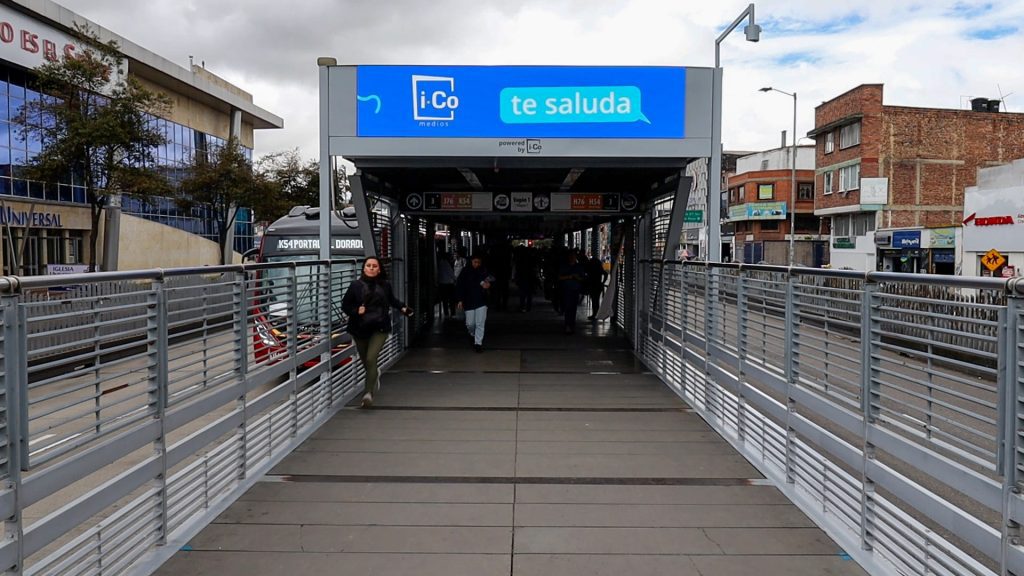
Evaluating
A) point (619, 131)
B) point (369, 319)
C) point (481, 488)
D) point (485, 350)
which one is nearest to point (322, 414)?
point (369, 319)

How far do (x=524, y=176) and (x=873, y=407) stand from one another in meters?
9.57

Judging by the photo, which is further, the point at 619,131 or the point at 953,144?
the point at 953,144

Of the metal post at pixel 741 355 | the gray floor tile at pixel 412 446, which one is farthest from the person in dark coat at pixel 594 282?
the gray floor tile at pixel 412 446

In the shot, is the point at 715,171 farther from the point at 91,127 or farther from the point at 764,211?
the point at 764,211

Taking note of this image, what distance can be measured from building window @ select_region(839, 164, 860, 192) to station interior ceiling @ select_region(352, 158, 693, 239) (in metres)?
37.5

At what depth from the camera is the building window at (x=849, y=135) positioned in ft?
157

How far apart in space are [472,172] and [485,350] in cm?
338

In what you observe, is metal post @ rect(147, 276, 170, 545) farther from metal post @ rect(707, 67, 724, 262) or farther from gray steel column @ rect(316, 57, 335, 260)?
metal post @ rect(707, 67, 724, 262)

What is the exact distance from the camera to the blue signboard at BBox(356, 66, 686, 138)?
10.4m

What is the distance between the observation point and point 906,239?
40.0 m

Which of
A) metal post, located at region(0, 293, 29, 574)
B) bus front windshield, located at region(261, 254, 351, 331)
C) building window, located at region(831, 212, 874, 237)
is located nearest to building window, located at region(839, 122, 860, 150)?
building window, located at region(831, 212, 874, 237)

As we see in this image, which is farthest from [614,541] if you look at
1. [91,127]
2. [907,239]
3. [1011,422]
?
[907,239]

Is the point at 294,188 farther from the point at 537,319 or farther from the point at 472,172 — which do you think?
the point at 472,172

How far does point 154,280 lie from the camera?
485 cm
